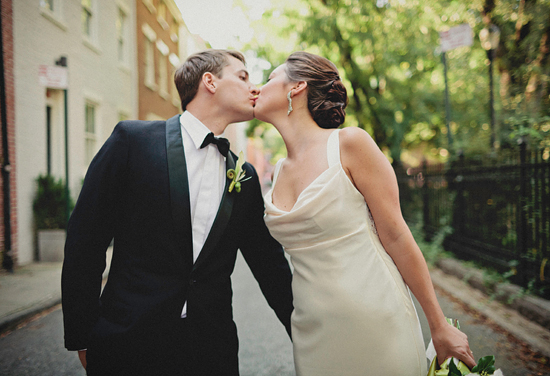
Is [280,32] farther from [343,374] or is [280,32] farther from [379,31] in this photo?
[343,374]

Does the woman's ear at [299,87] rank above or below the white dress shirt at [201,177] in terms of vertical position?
above

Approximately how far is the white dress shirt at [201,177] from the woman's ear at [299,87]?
1.52 ft

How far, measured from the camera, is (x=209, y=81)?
2098 millimetres

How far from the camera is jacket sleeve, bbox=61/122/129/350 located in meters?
1.63

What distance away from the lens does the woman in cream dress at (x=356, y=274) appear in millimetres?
1476

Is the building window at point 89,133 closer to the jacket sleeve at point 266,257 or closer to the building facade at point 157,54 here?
the building facade at point 157,54

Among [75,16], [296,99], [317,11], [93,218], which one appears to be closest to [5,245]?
[75,16]

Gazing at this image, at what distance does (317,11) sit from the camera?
13.0 m

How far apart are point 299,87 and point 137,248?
3.39 feet

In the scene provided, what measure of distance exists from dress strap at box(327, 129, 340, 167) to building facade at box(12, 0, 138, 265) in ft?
21.7

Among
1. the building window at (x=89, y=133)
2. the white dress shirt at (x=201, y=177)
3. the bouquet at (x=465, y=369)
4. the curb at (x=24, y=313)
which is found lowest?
the curb at (x=24, y=313)

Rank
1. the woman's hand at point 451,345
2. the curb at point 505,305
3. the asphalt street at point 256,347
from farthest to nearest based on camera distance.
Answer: the curb at point 505,305 < the asphalt street at point 256,347 < the woman's hand at point 451,345

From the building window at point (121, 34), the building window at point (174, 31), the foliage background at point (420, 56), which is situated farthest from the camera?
the building window at point (174, 31)

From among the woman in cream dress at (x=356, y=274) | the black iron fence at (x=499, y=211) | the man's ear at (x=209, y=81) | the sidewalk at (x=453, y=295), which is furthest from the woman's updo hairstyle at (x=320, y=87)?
the black iron fence at (x=499, y=211)
